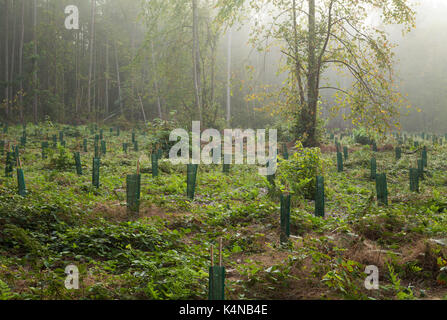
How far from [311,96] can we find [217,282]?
34.1 feet

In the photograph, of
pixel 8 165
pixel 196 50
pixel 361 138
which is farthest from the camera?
pixel 196 50

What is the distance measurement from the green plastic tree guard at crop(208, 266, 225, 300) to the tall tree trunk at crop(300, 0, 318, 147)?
10114 millimetres

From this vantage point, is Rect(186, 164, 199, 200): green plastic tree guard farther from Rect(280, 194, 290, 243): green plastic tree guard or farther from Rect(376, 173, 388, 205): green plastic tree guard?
Rect(376, 173, 388, 205): green plastic tree guard

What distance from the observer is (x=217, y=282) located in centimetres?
237

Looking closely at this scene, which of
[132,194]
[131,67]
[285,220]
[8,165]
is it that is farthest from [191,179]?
[131,67]

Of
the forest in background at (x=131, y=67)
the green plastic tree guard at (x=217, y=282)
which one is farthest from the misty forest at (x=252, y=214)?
the forest in background at (x=131, y=67)

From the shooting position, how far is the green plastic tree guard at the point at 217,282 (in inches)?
91.9

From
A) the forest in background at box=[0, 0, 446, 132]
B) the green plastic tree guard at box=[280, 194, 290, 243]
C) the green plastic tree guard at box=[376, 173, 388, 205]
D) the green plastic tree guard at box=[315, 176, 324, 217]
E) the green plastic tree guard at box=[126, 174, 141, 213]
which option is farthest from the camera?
the forest in background at box=[0, 0, 446, 132]

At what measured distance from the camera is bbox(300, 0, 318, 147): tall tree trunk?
37.4ft

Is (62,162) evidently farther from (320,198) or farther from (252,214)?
(320,198)

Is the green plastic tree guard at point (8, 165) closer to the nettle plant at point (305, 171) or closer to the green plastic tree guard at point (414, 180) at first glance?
the nettle plant at point (305, 171)

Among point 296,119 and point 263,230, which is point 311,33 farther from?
point 263,230

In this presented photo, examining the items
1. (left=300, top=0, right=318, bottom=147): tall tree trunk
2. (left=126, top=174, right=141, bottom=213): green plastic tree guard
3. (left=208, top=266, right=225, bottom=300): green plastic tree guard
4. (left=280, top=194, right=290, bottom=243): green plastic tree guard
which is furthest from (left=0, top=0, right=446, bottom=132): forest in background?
(left=208, top=266, right=225, bottom=300): green plastic tree guard

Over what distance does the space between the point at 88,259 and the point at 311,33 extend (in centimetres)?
977
